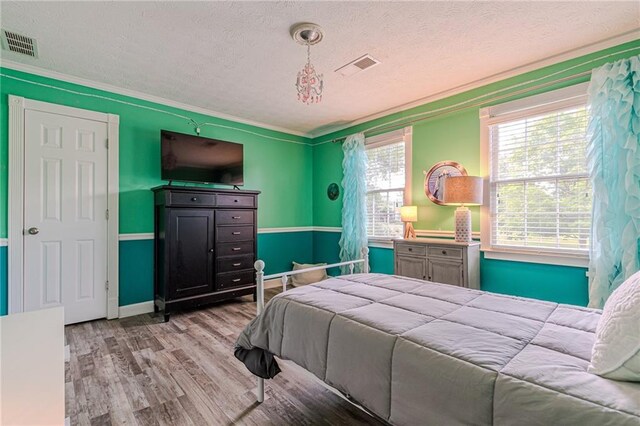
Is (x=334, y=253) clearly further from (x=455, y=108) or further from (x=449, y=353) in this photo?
(x=449, y=353)

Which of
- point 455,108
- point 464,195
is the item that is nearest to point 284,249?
point 464,195

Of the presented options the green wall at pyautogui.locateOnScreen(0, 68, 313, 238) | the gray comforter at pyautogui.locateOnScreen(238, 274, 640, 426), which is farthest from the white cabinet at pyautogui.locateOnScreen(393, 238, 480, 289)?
the green wall at pyautogui.locateOnScreen(0, 68, 313, 238)

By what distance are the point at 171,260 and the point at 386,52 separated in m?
2.93

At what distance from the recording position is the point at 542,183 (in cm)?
271

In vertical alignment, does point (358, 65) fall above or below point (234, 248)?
above

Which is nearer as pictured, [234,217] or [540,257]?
[540,257]

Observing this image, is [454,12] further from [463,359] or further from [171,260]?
[171,260]

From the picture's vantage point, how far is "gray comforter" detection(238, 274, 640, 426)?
847mm

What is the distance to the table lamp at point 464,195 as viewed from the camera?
283 centimetres

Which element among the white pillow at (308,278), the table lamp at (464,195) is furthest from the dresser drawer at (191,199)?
the table lamp at (464,195)

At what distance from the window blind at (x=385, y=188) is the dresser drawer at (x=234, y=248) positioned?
1.66 m

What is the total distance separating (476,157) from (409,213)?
0.90m

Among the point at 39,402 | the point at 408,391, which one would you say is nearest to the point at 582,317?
the point at 408,391

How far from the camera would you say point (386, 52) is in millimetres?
2514
